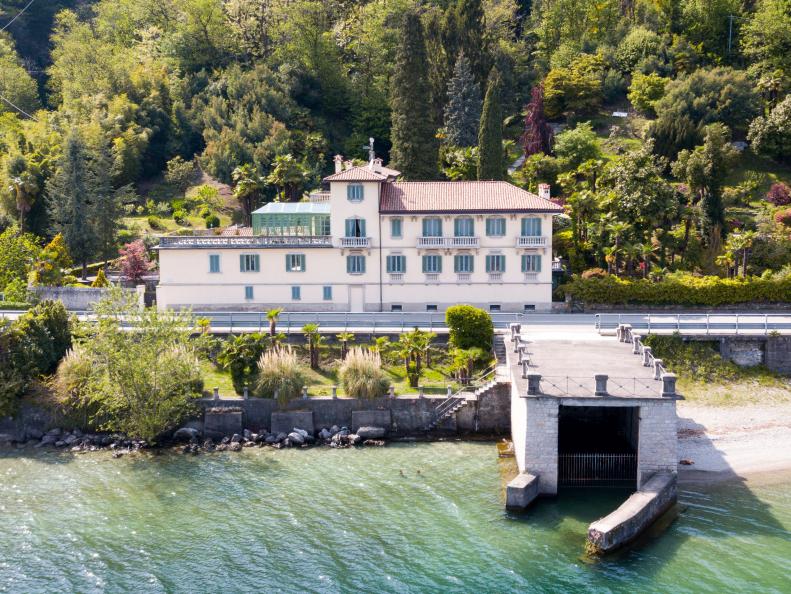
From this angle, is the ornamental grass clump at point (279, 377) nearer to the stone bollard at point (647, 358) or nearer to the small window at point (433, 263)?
the small window at point (433, 263)

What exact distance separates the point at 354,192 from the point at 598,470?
81.6ft

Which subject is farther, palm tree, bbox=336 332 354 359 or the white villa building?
the white villa building

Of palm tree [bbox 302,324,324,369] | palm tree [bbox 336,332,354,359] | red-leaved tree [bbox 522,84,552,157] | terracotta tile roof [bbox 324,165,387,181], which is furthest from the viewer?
red-leaved tree [bbox 522,84,552,157]

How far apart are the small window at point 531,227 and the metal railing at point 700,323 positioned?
675cm

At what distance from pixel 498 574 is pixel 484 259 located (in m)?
27.9

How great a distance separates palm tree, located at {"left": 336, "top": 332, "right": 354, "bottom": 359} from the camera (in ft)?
A: 156

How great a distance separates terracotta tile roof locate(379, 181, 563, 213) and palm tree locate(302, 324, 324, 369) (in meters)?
10.1

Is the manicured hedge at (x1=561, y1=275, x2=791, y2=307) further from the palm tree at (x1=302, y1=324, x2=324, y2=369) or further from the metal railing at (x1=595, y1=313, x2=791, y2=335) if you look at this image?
the palm tree at (x1=302, y1=324, x2=324, y2=369)

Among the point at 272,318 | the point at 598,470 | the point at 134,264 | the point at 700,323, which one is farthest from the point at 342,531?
the point at 134,264

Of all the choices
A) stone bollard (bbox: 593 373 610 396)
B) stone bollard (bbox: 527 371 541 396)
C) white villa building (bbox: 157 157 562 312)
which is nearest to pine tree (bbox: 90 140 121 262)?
white villa building (bbox: 157 157 562 312)

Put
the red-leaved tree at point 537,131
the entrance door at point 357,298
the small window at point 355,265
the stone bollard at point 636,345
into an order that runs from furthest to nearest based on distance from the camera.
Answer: the red-leaved tree at point 537,131 < the entrance door at point 357,298 < the small window at point 355,265 < the stone bollard at point 636,345

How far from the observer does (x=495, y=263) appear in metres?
54.2

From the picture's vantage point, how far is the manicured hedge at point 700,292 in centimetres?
5328

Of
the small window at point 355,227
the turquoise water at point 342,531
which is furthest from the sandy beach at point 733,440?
the small window at point 355,227
